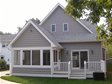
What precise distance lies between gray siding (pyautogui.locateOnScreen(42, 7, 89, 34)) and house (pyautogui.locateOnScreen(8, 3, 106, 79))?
12 centimetres

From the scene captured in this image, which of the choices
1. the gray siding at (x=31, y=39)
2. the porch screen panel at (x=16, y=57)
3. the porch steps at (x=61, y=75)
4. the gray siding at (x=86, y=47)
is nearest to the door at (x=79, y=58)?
the gray siding at (x=86, y=47)

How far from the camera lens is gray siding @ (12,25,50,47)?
13.9m

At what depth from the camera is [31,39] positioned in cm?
1413

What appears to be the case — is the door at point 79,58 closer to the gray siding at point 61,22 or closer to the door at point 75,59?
the door at point 75,59

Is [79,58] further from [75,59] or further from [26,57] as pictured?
[26,57]

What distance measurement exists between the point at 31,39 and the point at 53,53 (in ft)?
8.05

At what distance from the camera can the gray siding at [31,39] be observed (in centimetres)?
1386

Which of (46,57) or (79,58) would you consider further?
(79,58)

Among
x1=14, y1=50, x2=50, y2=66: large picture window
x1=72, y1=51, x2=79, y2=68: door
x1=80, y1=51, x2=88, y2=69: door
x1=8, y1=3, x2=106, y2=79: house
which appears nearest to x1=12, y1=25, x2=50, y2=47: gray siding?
x1=8, y1=3, x2=106, y2=79: house

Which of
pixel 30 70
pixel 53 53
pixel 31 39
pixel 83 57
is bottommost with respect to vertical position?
pixel 30 70

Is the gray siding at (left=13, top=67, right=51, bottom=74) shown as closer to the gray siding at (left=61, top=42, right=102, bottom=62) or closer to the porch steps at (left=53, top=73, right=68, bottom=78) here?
the porch steps at (left=53, top=73, right=68, bottom=78)

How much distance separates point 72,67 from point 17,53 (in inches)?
233

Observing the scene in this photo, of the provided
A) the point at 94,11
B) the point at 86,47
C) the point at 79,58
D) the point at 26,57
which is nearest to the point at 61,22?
the point at 86,47

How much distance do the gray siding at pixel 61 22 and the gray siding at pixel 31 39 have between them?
4.62 m
